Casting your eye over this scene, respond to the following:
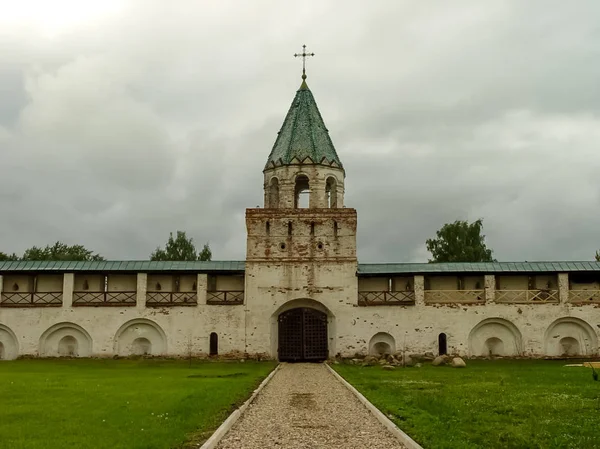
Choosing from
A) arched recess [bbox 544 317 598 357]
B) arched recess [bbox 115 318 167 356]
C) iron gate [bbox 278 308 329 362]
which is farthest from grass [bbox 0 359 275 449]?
arched recess [bbox 544 317 598 357]

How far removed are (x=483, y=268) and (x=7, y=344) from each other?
929 inches

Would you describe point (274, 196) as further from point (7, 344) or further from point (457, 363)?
point (7, 344)

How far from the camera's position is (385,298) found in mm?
33875

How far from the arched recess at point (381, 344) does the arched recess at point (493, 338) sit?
151 inches

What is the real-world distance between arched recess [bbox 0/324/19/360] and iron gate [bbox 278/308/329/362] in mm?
12926

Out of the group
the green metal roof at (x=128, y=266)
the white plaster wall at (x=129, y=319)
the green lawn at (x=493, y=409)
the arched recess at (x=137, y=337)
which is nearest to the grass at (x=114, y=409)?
the green lawn at (x=493, y=409)

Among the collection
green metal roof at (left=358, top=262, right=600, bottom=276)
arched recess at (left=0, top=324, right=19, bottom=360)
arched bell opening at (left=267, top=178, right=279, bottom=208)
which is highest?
arched bell opening at (left=267, top=178, right=279, bottom=208)

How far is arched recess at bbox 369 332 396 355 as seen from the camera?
33219mm

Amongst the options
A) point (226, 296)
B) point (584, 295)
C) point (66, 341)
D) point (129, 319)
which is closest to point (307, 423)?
point (226, 296)

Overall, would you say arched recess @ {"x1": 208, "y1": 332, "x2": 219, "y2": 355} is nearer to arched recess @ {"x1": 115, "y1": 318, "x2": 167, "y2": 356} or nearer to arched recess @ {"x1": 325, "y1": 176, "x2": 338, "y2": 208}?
arched recess @ {"x1": 115, "y1": 318, "x2": 167, "y2": 356}

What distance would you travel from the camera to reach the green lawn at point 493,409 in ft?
32.9

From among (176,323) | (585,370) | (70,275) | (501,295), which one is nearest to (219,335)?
(176,323)

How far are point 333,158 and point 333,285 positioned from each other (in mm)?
6149

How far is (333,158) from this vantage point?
3341 centimetres
